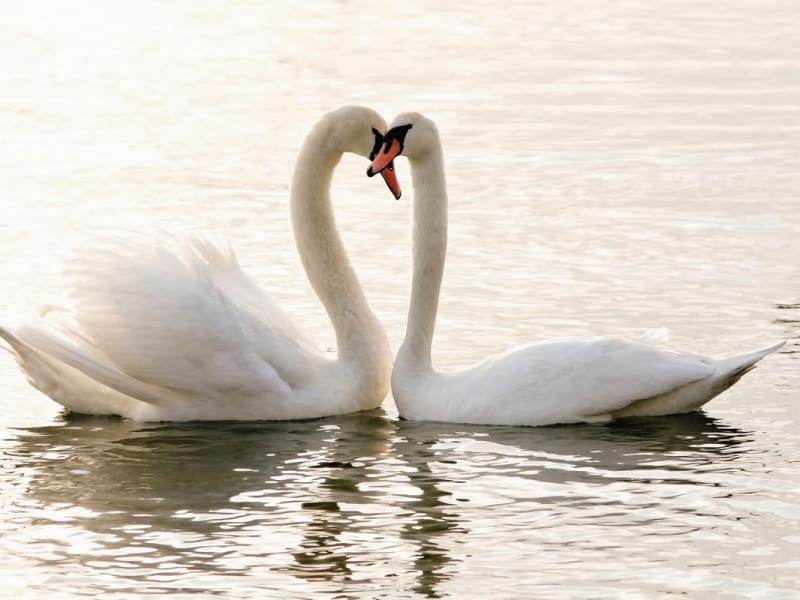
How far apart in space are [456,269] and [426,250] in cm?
316

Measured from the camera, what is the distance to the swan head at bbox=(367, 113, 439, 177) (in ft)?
36.2

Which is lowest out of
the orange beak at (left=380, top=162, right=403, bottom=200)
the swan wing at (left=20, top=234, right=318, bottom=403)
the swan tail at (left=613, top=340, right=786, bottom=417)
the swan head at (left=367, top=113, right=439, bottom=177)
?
the swan tail at (left=613, top=340, right=786, bottom=417)

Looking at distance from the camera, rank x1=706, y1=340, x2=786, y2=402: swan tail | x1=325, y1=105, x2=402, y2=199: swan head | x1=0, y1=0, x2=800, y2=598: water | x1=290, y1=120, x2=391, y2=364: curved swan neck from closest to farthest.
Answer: x1=0, y1=0, x2=800, y2=598: water < x1=706, y1=340, x2=786, y2=402: swan tail < x1=325, y1=105, x2=402, y2=199: swan head < x1=290, y1=120, x2=391, y2=364: curved swan neck

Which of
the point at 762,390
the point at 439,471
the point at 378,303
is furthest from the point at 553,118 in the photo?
the point at 439,471

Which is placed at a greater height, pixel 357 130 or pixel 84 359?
pixel 357 130

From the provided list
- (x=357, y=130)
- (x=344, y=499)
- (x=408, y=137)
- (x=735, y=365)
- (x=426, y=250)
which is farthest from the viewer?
(x=357, y=130)

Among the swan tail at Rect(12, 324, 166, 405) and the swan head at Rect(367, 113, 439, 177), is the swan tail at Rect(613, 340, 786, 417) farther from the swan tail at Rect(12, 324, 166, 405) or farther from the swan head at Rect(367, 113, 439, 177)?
the swan tail at Rect(12, 324, 166, 405)

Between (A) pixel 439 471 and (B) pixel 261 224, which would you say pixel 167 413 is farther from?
(B) pixel 261 224

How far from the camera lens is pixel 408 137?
36.3ft

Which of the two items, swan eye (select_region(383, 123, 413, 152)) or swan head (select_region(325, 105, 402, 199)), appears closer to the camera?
swan eye (select_region(383, 123, 413, 152))

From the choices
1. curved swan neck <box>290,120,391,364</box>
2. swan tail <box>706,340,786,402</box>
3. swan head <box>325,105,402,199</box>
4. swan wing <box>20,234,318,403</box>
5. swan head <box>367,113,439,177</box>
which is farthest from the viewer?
curved swan neck <box>290,120,391,364</box>

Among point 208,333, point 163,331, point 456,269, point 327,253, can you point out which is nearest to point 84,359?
point 163,331

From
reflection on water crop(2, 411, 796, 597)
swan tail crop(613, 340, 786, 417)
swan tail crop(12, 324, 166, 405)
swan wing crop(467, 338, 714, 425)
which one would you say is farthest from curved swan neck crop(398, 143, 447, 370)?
swan tail crop(12, 324, 166, 405)

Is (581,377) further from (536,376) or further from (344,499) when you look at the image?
(344,499)
